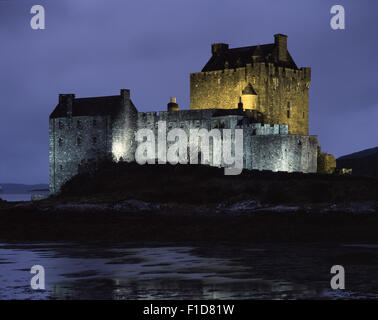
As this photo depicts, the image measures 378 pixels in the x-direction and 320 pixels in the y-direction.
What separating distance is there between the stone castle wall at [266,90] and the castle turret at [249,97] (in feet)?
1.87

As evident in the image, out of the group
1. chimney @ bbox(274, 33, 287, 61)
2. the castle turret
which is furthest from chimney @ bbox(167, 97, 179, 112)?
chimney @ bbox(274, 33, 287, 61)

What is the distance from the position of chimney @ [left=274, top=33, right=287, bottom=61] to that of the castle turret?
412 cm

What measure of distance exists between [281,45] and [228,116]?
10.2m

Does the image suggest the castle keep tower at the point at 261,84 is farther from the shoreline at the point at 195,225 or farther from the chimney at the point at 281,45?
the shoreline at the point at 195,225

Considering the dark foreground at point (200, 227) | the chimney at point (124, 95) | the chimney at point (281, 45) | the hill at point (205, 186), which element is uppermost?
the chimney at point (281, 45)

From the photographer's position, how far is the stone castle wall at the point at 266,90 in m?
51.5

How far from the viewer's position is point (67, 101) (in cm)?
5031

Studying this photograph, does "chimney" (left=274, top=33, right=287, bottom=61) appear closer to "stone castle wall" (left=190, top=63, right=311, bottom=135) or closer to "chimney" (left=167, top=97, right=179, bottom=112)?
"stone castle wall" (left=190, top=63, right=311, bottom=135)

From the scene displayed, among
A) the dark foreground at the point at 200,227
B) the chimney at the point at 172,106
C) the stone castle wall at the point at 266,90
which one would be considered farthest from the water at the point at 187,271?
the stone castle wall at the point at 266,90

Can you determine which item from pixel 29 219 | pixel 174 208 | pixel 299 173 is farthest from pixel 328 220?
pixel 29 219

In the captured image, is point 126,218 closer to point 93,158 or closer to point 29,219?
point 29,219

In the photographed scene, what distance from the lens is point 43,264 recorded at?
2325 centimetres

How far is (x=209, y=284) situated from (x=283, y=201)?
1804 cm

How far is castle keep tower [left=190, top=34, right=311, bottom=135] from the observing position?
51438mm
